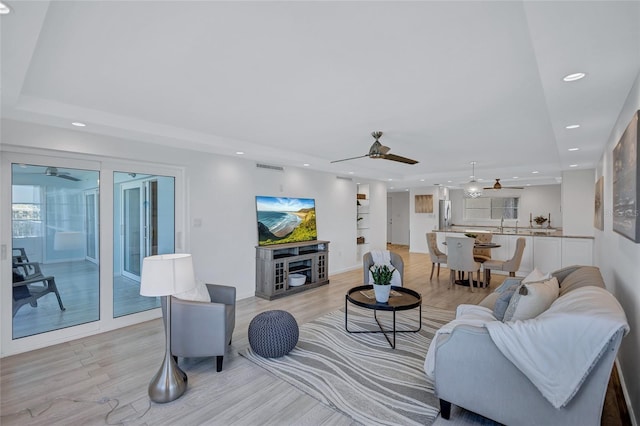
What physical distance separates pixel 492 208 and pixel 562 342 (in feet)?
34.8

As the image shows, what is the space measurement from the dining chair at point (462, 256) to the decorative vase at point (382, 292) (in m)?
2.98

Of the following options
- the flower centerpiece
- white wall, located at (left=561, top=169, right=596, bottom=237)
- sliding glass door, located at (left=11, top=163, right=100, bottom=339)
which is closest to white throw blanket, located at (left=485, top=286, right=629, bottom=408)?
sliding glass door, located at (left=11, top=163, right=100, bottom=339)

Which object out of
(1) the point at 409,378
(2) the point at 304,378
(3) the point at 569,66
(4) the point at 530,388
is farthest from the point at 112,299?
(3) the point at 569,66

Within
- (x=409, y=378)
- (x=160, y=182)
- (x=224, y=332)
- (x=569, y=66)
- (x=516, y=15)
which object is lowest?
(x=409, y=378)

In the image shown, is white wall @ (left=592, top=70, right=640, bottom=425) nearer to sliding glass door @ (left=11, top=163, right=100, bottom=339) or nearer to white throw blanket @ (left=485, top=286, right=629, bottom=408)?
white throw blanket @ (left=485, top=286, right=629, bottom=408)

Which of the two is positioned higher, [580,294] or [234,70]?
[234,70]

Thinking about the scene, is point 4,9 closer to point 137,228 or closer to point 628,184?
point 137,228

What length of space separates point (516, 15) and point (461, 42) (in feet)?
1.05

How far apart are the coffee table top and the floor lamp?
6.06 ft

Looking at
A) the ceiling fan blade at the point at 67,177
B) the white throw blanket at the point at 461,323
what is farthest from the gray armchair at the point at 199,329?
the ceiling fan blade at the point at 67,177

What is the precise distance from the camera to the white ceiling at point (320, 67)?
159cm

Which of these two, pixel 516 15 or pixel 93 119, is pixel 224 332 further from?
pixel 516 15

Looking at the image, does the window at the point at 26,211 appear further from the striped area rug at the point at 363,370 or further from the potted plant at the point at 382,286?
the potted plant at the point at 382,286

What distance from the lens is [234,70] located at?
2299 mm
